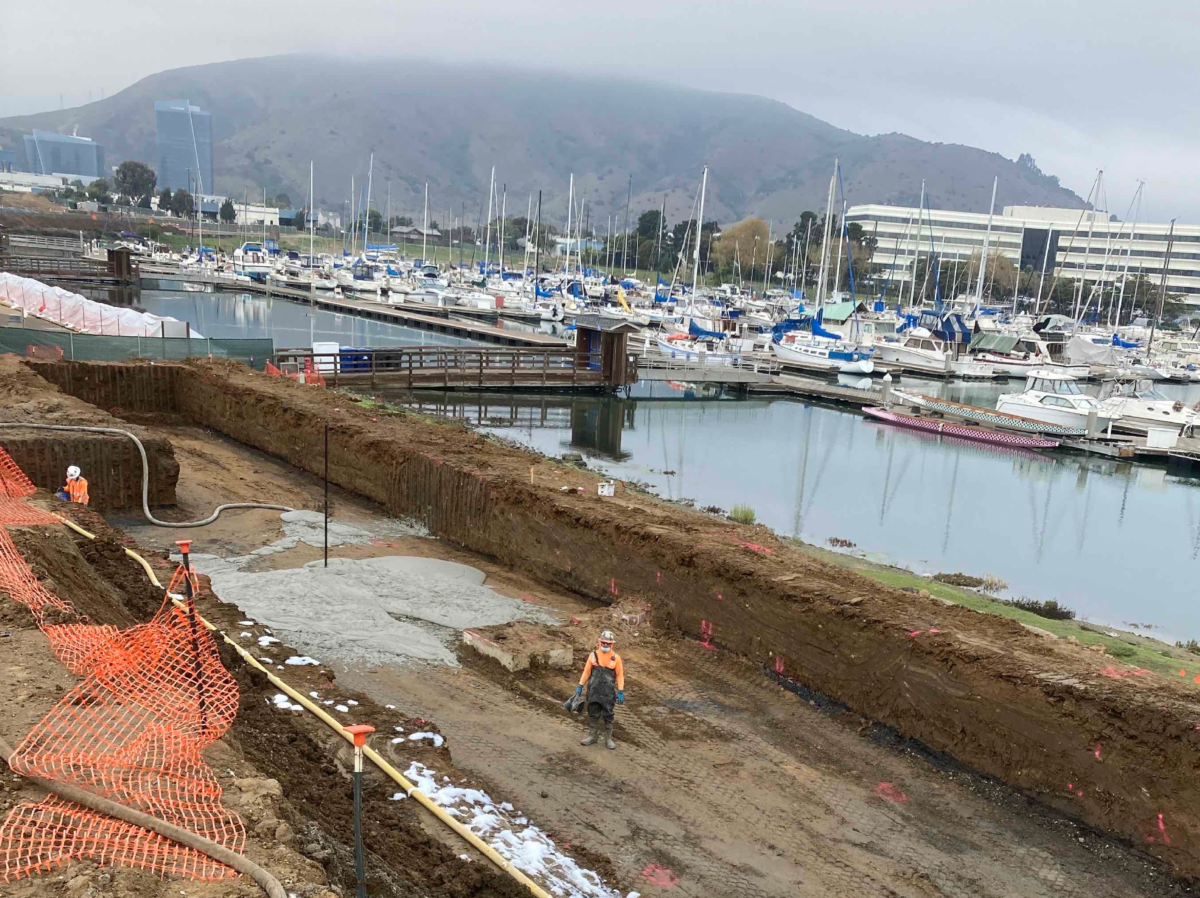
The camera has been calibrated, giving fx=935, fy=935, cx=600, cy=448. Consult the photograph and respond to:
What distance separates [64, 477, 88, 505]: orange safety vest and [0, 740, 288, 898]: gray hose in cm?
1112

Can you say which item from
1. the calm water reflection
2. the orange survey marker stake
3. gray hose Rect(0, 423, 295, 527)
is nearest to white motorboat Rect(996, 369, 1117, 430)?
the calm water reflection

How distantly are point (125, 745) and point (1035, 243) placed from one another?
192 m

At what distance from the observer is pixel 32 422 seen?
792 inches

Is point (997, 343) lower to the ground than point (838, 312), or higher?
lower

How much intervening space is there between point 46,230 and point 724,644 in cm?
15641

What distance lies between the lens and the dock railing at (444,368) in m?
42.4

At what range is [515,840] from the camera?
29.0ft

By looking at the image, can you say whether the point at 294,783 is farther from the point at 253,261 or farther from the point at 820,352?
the point at 253,261

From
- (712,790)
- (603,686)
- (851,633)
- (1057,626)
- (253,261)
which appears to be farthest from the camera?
(253,261)

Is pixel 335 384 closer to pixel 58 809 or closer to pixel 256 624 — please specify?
pixel 256 624

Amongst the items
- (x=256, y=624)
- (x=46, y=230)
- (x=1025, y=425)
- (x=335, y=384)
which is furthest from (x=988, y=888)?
(x=46, y=230)

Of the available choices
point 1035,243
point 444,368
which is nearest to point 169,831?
point 444,368

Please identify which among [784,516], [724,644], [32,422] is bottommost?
[784,516]

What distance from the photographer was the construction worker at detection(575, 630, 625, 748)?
10641 millimetres
